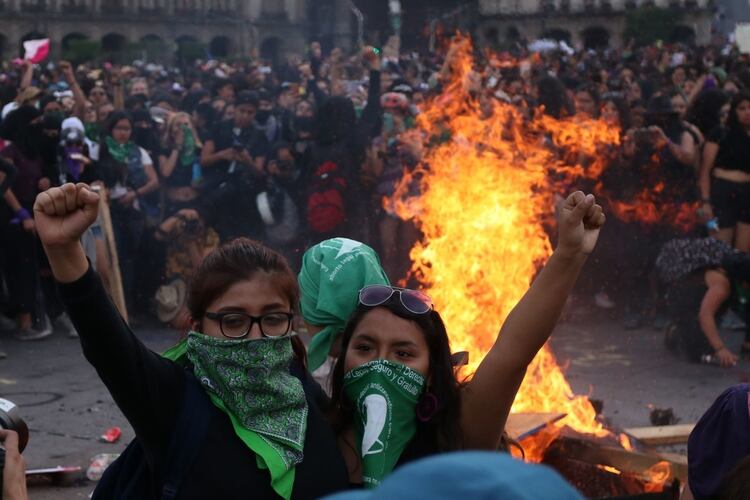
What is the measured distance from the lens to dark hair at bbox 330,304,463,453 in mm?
2820

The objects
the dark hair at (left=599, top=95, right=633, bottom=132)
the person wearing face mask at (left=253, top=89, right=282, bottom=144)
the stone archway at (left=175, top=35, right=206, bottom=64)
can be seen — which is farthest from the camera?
the stone archway at (left=175, top=35, right=206, bottom=64)

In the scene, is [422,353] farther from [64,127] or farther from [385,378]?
[64,127]

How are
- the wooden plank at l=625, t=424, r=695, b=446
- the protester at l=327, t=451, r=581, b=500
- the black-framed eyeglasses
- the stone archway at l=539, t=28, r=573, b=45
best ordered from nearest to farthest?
1. the protester at l=327, t=451, r=581, b=500
2. the black-framed eyeglasses
3. the wooden plank at l=625, t=424, r=695, b=446
4. the stone archway at l=539, t=28, r=573, b=45

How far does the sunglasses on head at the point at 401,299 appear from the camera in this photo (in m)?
2.93

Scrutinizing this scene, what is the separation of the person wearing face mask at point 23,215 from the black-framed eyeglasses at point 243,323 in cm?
798

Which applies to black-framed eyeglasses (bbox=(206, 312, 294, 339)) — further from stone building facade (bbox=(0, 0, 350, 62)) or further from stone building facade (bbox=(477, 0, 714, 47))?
stone building facade (bbox=(477, 0, 714, 47))

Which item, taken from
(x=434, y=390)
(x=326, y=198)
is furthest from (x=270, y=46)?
(x=434, y=390)

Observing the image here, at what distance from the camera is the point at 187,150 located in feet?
39.4

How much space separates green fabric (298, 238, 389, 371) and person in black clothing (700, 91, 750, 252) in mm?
7751

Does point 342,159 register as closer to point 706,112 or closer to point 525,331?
point 706,112

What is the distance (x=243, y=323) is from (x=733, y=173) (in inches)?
344

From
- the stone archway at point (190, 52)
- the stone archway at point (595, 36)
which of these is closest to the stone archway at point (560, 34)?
the stone archway at point (595, 36)

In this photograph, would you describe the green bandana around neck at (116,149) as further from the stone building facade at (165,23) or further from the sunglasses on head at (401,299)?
the stone building facade at (165,23)

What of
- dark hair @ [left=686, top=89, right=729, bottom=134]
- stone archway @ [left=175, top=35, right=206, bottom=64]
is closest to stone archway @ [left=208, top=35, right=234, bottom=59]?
stone archway @ [left=175, top=35, right=206, bottom=64]
